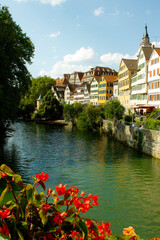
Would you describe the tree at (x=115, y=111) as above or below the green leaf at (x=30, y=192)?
above

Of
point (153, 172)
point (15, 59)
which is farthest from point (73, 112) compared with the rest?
point (153, 172)

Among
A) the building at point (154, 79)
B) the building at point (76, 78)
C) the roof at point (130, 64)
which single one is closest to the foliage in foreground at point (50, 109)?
the roof at point (130, 64)

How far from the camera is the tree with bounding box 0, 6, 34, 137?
19.5 meters

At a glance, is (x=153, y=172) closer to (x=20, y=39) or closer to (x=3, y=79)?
(x=3, y=79)

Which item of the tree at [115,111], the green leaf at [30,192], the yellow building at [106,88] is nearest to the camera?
the green leaf at [30,192]

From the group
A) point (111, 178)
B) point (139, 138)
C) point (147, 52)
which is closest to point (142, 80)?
point (147, 52)

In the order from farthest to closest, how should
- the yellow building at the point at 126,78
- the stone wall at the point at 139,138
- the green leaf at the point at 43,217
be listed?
the yellow building at the point at 126,78
the stone wall at the point at 139,138
the green leaf at the point at 43,217

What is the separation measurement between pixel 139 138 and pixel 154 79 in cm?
1225

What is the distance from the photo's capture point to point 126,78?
2028 inches

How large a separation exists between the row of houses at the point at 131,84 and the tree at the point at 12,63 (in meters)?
17.5

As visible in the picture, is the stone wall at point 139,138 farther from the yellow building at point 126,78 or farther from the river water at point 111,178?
the yellow building at point 126,78

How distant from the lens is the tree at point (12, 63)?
1953cm

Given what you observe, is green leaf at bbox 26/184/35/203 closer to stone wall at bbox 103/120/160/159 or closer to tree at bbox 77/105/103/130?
stone wall at bbox 103/120/160/159

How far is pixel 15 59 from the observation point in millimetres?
21422
